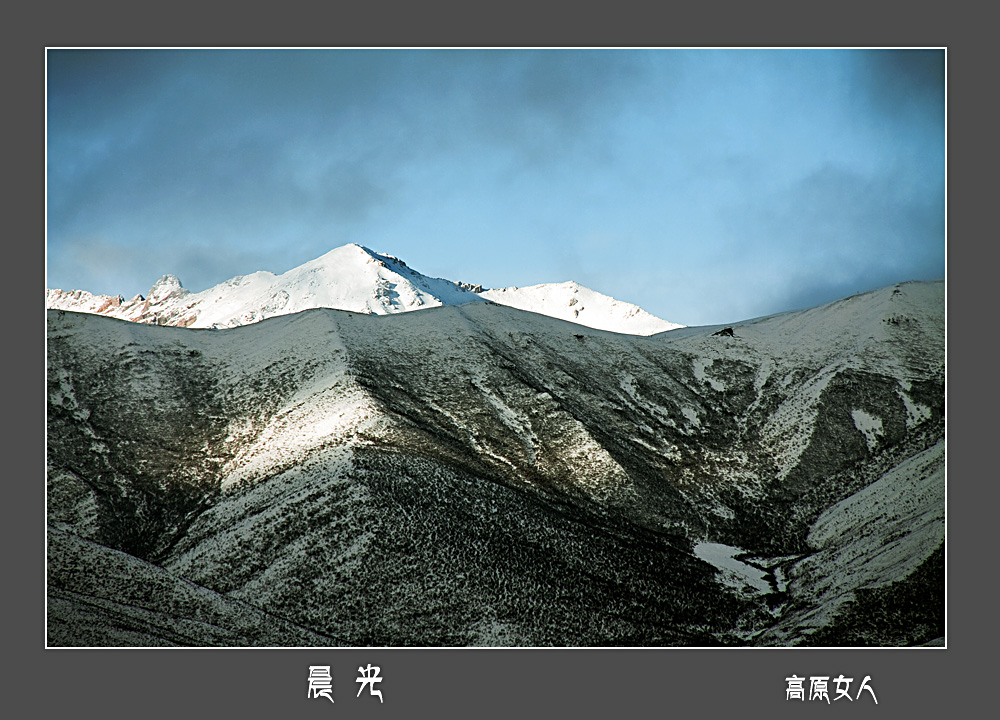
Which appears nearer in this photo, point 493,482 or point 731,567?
point 731,567

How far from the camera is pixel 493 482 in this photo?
35.8m

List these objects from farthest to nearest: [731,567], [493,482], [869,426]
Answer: [869,426], [493,482], [731,567]

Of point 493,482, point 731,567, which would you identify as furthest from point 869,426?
point 493,482

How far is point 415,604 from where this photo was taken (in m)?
26.5

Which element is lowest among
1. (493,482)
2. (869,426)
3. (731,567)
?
(731,567)

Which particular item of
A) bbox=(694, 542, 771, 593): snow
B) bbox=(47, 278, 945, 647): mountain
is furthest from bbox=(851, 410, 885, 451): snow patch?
bbox=(694, 542, 771, 593): snow

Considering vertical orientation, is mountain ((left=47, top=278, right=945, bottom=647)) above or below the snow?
above

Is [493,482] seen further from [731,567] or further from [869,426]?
[869,426]

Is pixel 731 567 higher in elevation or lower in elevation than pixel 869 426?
lower

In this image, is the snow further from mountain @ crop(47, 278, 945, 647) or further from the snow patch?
the snow patch

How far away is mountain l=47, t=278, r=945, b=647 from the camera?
26.6 m

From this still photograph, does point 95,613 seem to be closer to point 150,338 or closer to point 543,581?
point 543,581

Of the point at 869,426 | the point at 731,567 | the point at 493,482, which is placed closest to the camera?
the point at 731,567

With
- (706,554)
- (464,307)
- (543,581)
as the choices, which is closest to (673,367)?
(464,307)
